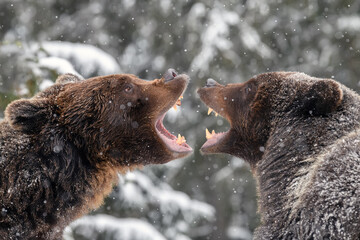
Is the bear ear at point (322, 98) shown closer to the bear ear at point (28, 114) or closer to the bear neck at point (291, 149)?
the bear neck at point (291, 149)

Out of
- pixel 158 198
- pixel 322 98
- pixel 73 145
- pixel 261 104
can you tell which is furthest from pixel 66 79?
pixel 158 198

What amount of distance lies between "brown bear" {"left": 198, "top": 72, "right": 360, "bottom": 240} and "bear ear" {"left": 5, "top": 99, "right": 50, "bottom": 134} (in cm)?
165

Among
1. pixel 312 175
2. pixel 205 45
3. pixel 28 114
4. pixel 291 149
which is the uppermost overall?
pixel 205 45

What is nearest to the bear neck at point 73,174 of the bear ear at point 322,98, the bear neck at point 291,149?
the bear neck at point 291,149

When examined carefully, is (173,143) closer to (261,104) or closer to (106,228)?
(261,104)

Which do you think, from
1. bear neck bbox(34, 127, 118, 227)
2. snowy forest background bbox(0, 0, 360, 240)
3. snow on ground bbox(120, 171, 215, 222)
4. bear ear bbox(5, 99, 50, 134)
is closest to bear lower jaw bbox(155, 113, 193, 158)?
bear neck bbox(34, 127, 118, 227)

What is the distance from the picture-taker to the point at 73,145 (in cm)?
428

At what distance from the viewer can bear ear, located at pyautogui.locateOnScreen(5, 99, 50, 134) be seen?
3.87 m

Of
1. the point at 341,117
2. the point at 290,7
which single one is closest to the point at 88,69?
the point at 341,117

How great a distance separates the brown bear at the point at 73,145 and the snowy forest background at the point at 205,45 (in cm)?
535

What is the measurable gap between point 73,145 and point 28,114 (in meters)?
0.49

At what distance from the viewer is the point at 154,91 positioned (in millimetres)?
4641

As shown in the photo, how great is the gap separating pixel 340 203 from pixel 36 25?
8965 mm

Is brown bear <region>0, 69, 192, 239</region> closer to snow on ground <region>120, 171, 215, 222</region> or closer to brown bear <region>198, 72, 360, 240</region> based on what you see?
brown bear <region>198, 72, 360, 240</region>
